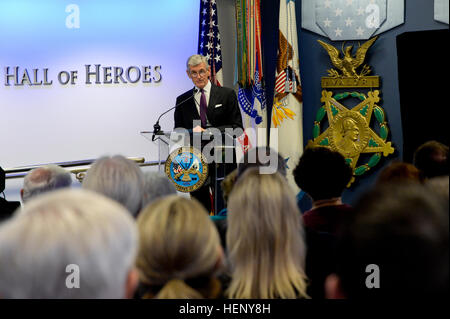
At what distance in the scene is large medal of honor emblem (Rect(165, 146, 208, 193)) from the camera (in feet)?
14.4

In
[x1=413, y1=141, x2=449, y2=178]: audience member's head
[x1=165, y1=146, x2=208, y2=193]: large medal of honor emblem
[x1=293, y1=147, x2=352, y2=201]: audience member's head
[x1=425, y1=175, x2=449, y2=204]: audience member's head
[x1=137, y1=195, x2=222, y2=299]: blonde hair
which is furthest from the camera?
[x1=165, y1=146, x2=208, y2=193]: large medal of honor emblem

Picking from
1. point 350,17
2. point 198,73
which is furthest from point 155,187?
point 350,17

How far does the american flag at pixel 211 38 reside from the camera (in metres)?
6.50

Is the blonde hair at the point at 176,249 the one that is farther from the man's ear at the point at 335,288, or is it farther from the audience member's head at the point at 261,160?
the audience member's head at the point at 261,160

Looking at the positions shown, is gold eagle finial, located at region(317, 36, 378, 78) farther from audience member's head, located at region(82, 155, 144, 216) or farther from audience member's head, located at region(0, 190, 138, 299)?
audience member's head, located at region(0, 190, 138, 299)

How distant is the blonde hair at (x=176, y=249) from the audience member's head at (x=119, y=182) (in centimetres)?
96

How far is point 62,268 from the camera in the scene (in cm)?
104

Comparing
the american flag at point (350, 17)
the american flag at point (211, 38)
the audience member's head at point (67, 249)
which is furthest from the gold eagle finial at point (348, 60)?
the audience member's head at point (67, 249)

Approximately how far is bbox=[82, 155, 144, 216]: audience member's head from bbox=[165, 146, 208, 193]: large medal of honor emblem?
1.91 metres

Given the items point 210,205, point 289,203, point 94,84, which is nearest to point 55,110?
point 94,84

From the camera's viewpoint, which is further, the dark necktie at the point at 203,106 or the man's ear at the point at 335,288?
the dark necktie at the point at 203,106

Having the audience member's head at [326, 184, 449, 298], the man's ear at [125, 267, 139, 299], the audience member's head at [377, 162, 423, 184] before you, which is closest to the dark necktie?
the audience member's head at [377, 162, 423, 184]

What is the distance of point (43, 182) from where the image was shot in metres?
2.86

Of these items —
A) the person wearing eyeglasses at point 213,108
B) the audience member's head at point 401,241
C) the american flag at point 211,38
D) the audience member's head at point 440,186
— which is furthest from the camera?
the american flag at point 211,38
